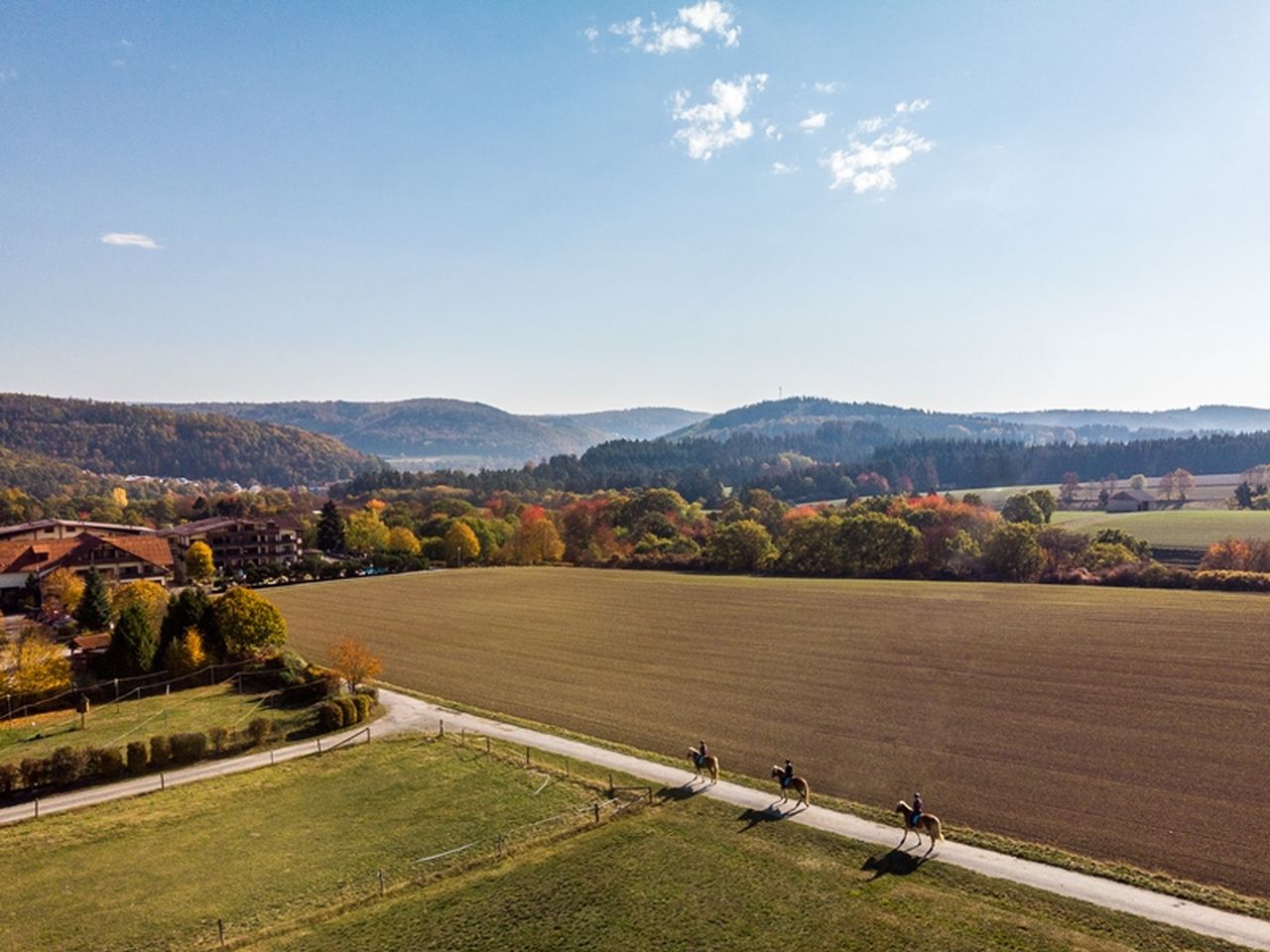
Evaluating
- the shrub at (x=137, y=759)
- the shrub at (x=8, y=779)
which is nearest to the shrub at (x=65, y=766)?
the shrub at (x=8, y=779)

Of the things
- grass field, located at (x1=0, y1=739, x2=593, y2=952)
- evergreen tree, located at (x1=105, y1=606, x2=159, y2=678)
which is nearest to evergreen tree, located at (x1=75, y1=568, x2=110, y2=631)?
evergreen tree, located at (x1=105, y1=606, x2=159, y2=678)

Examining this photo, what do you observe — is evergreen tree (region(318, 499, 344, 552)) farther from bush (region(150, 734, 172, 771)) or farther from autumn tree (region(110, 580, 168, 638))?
bush (region(150, 734, 172, 771))

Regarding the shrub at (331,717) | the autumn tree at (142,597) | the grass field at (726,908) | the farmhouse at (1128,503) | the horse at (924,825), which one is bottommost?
the shrub at (331,717)

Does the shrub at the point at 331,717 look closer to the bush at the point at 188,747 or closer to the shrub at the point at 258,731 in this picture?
the shrub at the point at 258,731

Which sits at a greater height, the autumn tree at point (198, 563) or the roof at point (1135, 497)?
the roof at point (1135, 497)

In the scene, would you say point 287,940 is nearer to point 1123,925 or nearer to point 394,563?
point 1123,925
